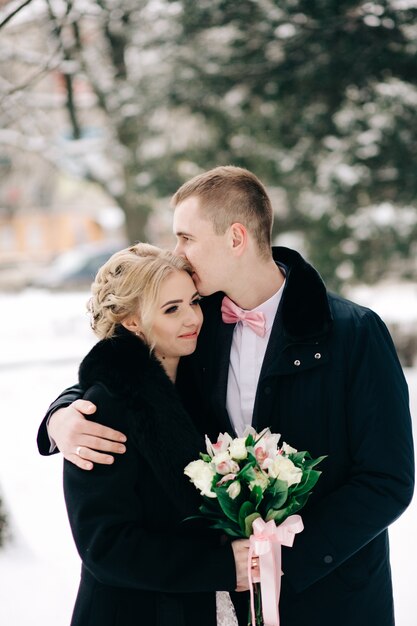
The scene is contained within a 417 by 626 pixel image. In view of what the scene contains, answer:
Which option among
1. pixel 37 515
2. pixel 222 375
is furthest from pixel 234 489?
pixel 37 515

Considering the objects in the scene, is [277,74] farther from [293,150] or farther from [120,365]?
[120,365]

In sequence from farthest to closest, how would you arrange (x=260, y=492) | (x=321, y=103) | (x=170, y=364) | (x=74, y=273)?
(x=74, y=273)
(x=321, y=103)
(x=170, y=364)
(x=260, y=492)

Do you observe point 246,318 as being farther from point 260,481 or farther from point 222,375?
point 260,481

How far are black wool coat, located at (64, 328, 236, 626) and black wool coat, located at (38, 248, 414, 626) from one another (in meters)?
0.24

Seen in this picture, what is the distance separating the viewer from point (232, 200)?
247 centimetres

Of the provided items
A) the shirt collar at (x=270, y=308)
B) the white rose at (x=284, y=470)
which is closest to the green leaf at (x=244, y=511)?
the white rose at (x=284, y=470)

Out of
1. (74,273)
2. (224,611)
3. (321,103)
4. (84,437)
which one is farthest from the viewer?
(74,273)

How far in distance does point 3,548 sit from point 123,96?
20.0 ft

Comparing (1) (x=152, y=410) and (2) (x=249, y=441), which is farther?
(1) (x=152, y=410)

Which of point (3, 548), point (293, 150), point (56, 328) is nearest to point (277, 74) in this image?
point (293, 150)

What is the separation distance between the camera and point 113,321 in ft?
7.50

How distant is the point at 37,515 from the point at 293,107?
16.9ft

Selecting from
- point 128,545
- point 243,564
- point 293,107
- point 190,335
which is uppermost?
point 293,107

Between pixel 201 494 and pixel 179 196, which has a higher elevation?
pixel 179 196
